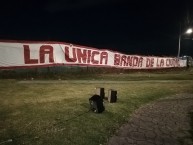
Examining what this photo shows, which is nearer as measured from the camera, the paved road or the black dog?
the paved road

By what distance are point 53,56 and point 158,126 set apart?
12.2 m

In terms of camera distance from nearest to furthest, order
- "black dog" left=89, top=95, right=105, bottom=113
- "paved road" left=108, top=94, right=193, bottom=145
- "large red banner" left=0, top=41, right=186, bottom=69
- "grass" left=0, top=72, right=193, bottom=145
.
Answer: "grass" left=0, top=72, right=193, bottom=145 < "paved road" left=108, top=94, right=193, bottom=145 < "black dog" left=89, top=95, right=105, bottom=113 < "large red banner" left=0, top=41, right=186, bottom=69

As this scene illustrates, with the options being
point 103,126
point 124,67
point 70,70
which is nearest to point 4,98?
point 103,126

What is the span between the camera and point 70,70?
68.1 ft

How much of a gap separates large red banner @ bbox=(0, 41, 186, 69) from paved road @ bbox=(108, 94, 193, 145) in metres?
9.49

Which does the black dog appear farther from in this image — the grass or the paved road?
the paved road

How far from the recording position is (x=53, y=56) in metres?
18.8

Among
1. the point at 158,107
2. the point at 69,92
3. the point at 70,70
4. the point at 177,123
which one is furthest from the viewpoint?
the point at 70,70

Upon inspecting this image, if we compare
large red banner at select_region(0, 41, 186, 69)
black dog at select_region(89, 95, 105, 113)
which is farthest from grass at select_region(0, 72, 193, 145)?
large red banner at select_region(0, 41, 186, 69)

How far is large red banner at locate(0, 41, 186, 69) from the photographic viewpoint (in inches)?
659

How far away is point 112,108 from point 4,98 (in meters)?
4.51

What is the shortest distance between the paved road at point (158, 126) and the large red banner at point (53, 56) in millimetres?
9486

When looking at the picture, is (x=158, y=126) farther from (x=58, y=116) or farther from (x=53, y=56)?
(x=53, y=56)

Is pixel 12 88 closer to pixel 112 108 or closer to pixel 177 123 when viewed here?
pixel 112 108
